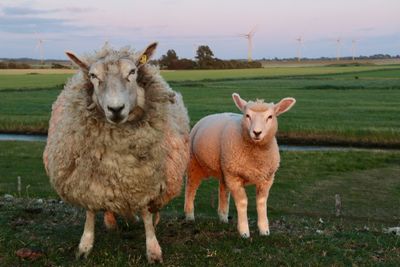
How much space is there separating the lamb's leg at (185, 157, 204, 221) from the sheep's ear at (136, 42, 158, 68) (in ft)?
10.1

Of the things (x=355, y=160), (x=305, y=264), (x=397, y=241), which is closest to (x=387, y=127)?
(x=355, y=160)

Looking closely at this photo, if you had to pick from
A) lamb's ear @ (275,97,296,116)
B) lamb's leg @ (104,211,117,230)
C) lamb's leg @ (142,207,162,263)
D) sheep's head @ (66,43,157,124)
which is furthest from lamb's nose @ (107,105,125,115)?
lamb's ear @ (275,97,296,116)

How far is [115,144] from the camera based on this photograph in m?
7.03

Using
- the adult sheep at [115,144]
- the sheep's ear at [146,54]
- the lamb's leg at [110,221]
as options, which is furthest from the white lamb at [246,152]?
the sheep's ear at [146,54]

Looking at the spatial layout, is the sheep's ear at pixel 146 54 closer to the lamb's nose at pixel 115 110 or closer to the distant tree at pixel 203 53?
the lamb's nose at pixel 115 110

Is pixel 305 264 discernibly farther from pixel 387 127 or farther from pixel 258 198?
pixel 387 127

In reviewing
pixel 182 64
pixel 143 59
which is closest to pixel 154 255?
pixel 143 59

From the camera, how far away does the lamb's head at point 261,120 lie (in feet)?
27.4

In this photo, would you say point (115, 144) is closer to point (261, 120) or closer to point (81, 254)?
point (81, 254)

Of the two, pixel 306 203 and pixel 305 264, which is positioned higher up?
pixel 305 264

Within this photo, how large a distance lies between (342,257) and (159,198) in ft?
8.52

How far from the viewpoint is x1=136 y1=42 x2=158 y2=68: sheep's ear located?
23.9ft

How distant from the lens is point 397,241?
8.55m

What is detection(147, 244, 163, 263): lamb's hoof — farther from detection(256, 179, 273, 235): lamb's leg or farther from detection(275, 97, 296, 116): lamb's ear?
detection(275, 97, 296, 116): lamb's ear
